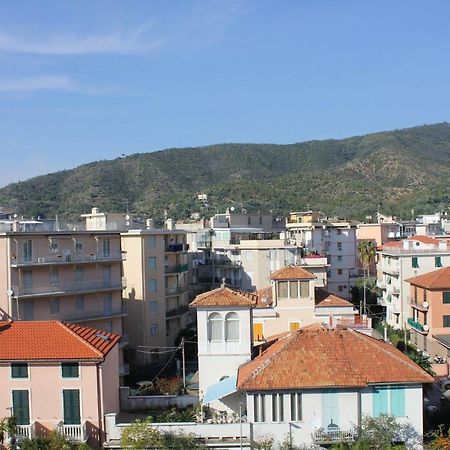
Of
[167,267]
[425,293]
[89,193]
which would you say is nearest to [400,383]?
[425,293]

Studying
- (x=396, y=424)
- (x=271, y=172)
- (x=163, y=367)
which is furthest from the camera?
(x=271, y=172)

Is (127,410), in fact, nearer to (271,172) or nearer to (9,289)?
(9,289)

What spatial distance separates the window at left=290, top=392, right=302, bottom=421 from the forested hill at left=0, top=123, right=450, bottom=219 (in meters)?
106

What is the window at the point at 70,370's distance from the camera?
24250mm

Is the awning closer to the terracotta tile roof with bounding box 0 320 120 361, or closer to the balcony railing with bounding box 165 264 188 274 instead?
the terracotta tile roof with bounding box 0 320 120 361

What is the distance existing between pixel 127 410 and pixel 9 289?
539 inches

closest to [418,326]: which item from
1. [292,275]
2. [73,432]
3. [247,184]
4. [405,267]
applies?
[405,267]

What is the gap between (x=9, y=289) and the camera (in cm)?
3722

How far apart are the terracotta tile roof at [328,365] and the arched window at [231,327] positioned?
1.63 meters

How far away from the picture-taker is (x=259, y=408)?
22703mm

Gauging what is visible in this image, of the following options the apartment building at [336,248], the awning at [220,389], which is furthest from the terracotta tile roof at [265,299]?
the apartment building at [336,248]

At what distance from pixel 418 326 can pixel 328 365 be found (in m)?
28.7

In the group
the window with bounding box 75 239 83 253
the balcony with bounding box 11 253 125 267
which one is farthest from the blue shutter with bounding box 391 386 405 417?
the window with bounding box 75 239 83 253

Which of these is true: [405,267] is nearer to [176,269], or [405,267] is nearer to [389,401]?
[176,269]
